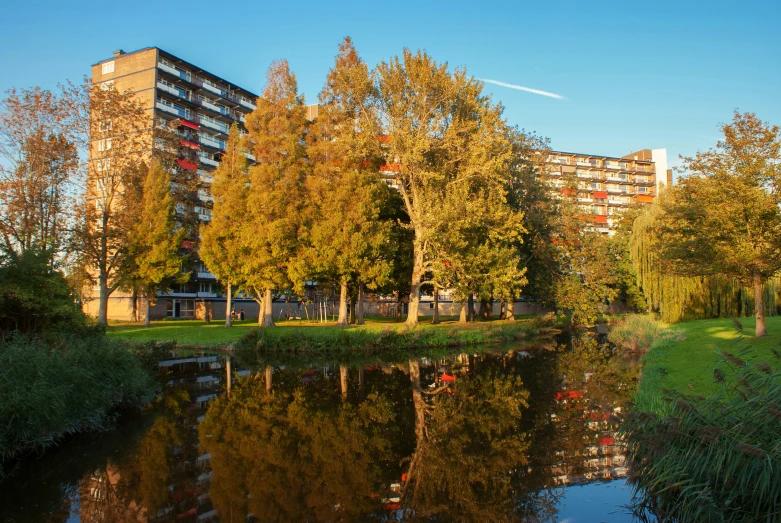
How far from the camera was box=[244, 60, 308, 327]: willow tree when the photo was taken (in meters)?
33.1

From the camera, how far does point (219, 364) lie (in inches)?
853

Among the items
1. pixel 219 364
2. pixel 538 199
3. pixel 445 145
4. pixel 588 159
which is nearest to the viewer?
pixel 219 364

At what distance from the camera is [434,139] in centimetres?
3222

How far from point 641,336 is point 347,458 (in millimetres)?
20603

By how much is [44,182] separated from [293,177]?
14779mm

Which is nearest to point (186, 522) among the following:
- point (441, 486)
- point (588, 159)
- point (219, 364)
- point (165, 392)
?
point (441, 486)

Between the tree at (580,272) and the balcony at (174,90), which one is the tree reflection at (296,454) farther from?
the balcony at (174,90)

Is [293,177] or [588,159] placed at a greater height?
[588,159]

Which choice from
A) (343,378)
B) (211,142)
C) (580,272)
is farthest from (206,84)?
(343,378)

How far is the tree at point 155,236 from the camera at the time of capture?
37.8m

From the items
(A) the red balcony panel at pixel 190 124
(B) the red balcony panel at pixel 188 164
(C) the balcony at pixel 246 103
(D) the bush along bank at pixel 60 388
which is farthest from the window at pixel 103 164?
(C) the balcony at pixel 246 103

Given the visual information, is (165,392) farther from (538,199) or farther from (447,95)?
(538,199)

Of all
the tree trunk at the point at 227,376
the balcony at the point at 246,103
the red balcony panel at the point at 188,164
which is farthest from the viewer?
the balcony at the point at 246,103

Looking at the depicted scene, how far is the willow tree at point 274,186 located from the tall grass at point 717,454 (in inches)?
1101
